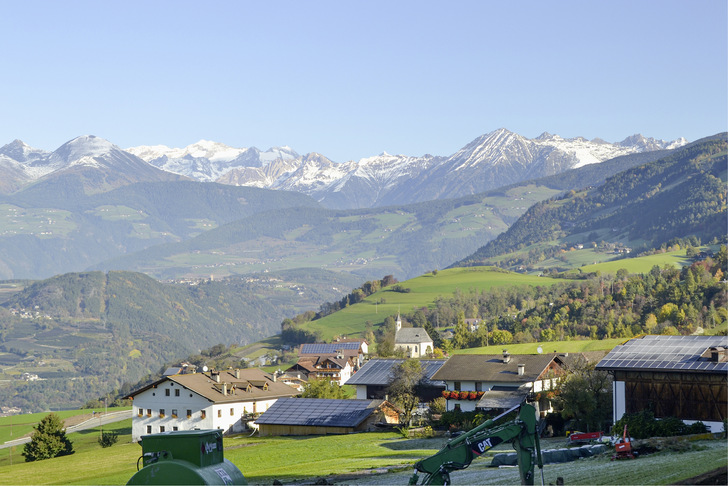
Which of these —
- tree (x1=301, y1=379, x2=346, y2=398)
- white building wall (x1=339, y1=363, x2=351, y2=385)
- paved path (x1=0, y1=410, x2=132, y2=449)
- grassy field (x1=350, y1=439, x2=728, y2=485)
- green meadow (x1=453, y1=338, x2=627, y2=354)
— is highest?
green meadow (x1=453, y1=338, x2=627, y2=354)

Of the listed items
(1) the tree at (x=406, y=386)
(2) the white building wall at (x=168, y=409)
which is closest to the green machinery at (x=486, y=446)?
(1) the tree at (x=406, y=386)

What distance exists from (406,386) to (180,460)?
70.1 m

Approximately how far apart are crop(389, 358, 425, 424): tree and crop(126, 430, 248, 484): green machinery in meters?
64.4

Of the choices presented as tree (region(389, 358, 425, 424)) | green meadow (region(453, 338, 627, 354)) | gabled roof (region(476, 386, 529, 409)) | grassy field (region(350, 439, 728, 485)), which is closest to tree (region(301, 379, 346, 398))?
tree (region(389, 358, 425, 424))

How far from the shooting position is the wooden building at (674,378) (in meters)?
58.3

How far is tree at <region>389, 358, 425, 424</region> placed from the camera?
8981cm

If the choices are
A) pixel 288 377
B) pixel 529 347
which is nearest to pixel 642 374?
pixel 529 347

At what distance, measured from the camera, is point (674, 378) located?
60.3m

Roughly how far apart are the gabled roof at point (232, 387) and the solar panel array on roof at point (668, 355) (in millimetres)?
54065

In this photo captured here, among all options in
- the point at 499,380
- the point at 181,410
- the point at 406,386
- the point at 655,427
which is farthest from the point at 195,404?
the point at 655,427

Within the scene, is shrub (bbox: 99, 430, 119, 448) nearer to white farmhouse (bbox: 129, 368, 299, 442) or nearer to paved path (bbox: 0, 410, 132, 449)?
white farmhouse (bbox: 129, 368, 299, 442)

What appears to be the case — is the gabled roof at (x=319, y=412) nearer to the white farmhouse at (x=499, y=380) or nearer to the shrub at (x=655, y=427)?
the white farmhouse at (x=499, y=380)

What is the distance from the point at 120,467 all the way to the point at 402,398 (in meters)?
29.9

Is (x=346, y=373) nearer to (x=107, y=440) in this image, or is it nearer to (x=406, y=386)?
(x=107, y=440)
